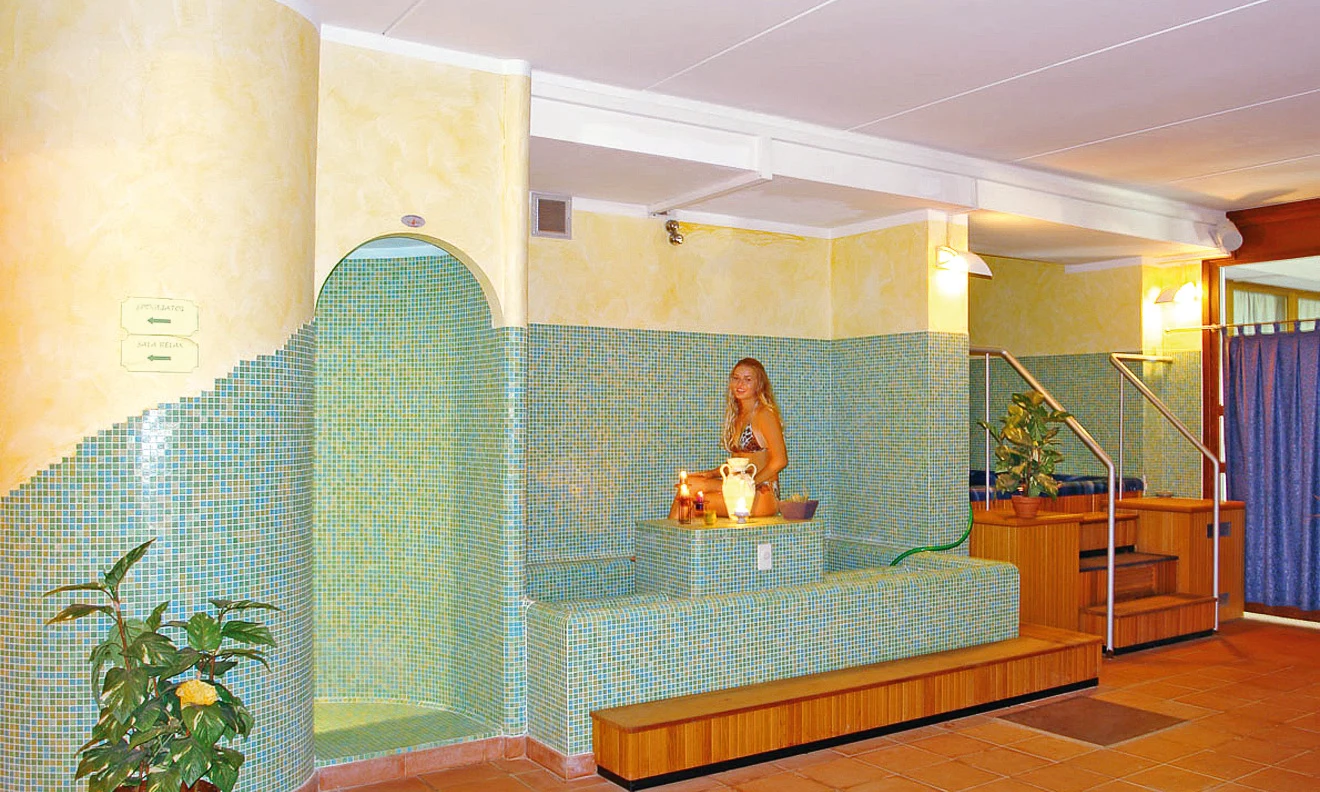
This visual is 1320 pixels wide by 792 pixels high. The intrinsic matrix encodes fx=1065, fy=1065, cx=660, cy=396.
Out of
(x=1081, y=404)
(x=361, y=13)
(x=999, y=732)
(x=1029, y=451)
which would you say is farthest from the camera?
(x=1081, y=404)

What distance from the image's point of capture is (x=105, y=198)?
12.8 feet

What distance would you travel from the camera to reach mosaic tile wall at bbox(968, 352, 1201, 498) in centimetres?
919

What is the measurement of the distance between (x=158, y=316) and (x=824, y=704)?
3489 mm

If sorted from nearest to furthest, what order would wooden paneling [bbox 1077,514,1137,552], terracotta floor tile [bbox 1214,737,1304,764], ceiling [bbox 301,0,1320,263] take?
ceiling [bbox 301,0,1320,263], terracotta floor tile [bbox 1214,737,1304,764], wooden paneling [bbox 1077,514,1137,552]

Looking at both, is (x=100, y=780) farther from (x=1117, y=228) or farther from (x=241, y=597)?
(x=1117, y=228)

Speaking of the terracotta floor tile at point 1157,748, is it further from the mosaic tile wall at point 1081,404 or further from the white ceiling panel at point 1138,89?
the mosaic tile wall at point 1081,404

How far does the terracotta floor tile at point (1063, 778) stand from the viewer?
4777mm

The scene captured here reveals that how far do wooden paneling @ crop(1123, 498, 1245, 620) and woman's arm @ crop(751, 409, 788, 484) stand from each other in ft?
12.7

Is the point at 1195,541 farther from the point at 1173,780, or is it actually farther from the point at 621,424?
the point at 621,424

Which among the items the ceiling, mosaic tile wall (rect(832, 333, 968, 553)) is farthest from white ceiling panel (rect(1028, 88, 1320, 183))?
mosaic tile wall (rect(832, 333, 968, 553))

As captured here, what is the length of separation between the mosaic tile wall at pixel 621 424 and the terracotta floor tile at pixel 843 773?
7.09 feet

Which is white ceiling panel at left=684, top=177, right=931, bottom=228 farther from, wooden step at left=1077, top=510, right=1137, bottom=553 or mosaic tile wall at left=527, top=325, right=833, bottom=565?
wooden step at left=1077, top=510, right=1137, bottom=553

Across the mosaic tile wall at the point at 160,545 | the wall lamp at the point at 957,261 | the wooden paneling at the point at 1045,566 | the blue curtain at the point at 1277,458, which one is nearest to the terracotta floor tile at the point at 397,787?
Result: the mosaic tile wall at the point at 160,545

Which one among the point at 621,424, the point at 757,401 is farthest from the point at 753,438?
the point at 621,424
